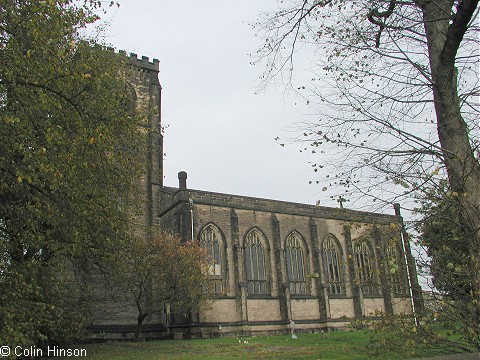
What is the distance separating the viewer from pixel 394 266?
5.21 m

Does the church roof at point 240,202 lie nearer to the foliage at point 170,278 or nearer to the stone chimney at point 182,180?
the stone chimney at point 182,180

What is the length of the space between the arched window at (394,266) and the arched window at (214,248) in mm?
21809

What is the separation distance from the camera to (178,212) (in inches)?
1065

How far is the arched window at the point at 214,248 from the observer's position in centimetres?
2725

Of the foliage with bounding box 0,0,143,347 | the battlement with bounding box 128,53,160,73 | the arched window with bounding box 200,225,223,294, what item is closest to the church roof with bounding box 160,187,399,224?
the arched window with bounding box 200,225,223,294

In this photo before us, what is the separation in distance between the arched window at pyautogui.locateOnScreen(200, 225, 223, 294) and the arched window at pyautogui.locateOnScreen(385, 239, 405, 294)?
2181 centimetres

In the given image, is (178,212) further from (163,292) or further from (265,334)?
(265,334)

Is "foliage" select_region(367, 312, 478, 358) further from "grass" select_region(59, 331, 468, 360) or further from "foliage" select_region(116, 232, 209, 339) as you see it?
"foliage" select_region(116, 232, 209, 339)

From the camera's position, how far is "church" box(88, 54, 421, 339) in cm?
2600

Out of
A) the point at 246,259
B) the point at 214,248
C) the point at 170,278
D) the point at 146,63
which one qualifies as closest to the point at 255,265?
the point at 246,259

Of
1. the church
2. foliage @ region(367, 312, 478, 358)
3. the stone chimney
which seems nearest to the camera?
foliage @ region(367, 312, 478, 358)

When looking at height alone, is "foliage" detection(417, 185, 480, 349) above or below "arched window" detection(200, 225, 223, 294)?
below

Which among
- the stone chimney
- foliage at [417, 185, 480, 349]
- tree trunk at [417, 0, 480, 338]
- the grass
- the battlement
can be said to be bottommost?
the grass

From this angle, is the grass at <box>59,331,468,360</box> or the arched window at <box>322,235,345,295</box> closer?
the grass at <box>59,331,468,360</box>
